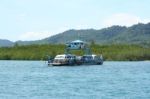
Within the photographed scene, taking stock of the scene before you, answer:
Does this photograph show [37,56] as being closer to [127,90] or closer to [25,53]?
[25,53]

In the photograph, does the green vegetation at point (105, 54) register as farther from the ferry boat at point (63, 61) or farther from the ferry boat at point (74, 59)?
the ferry boat at point (63, 61)

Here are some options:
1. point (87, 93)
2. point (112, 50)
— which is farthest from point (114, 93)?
point (112, 50)

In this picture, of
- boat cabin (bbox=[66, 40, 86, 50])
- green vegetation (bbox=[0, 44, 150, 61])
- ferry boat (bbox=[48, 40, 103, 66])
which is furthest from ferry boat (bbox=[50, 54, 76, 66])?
green vegetation (bbox=[0, 44, 150, 61])

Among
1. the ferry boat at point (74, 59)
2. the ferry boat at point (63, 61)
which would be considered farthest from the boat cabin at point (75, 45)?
the ferry boat at point (63, 61)

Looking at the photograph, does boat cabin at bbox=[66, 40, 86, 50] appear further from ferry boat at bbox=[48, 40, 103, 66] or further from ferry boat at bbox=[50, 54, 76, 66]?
ferry boat at bbox=[50, 54, 76, 66]

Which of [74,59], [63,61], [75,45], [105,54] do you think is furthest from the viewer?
[105,54]

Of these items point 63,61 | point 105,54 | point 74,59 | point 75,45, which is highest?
point 105,54

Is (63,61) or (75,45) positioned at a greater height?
(75,45)

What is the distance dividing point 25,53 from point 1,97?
142 m

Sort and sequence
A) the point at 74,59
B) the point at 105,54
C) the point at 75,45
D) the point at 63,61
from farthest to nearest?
the point at 105,54 → the point at 75,45 → the point at 74,59 → the point at 63,61

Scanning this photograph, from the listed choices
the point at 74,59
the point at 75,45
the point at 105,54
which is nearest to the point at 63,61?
the point at 74,59

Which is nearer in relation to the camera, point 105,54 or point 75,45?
point 75,45

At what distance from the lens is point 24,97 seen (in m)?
55.1

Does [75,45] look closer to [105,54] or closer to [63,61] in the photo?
[63,61]
